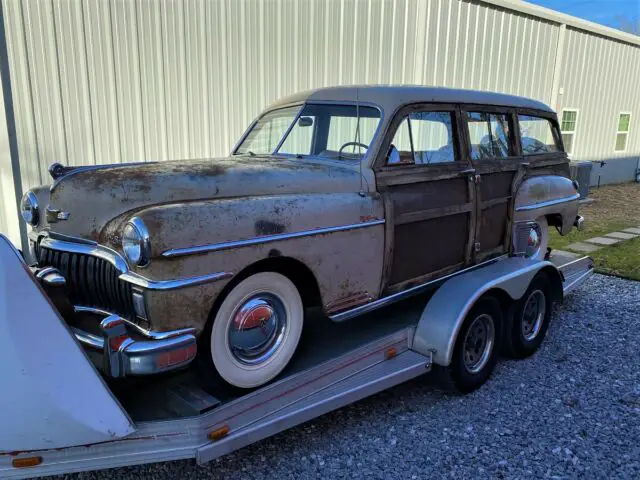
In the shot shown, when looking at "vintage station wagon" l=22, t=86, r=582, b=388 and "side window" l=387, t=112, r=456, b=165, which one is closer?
"vintage station wagon" l=22, t=86, r=582, b=388

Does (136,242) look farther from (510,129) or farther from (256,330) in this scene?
(510,129)

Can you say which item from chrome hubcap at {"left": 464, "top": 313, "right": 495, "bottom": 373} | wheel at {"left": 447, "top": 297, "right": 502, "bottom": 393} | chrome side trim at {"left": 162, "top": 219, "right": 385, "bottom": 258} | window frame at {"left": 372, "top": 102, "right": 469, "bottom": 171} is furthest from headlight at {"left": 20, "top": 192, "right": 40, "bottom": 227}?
chrome hubcap at {"left": 464, "top": 313, "right": 495, "bottom": 373}

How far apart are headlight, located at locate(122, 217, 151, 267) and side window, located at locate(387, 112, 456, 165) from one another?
1767 millimetres

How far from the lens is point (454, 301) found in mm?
3463

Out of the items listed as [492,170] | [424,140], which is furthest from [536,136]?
[424,140]

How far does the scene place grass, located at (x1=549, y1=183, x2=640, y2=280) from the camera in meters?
6.84

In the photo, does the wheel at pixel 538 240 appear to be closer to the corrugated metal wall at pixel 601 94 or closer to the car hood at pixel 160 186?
the car hood at pixel 160 186

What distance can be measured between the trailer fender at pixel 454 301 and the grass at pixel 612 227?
9.89ft

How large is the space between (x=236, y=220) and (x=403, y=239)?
1359mm

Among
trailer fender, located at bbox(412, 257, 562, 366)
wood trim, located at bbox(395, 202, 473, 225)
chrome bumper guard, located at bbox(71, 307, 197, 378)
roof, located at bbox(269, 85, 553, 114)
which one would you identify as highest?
roof, located at bbox(269, 85, 553, 114)

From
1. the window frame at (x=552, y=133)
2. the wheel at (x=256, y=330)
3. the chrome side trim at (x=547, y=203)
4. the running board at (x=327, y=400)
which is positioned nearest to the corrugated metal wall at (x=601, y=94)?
the window frame at (x=552, y=133)

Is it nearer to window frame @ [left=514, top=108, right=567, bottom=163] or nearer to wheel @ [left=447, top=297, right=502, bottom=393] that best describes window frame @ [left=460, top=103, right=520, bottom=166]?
window frame @ [left=514, top=108, right=567, bottom=163]

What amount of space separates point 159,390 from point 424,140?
2.49 metres

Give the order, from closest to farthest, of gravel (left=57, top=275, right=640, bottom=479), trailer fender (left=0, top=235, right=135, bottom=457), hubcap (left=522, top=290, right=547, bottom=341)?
trailer fender (left=0, top=235, right=135, bottom=457), gravel (left=57, top=275, right=640, bottom=479), hubcap (left=522, top=290, right=547, bottom=341)
